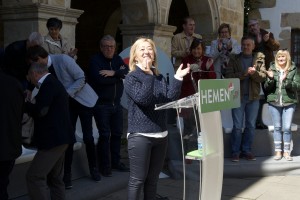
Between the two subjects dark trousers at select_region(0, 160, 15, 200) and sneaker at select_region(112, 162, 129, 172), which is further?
sneaker at select_region(112, 162, 129, 172)

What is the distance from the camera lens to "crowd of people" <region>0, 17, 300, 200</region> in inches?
128

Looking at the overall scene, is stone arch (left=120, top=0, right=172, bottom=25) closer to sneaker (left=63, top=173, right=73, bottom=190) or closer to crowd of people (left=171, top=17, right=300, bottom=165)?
crowd of people (left=171, top=17, right=300, bottom=165)

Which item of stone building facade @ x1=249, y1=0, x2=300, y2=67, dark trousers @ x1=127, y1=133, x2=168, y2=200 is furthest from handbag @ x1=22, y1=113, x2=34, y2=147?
stone building facade @ x1=249, y1=0, x2=300, y2=67

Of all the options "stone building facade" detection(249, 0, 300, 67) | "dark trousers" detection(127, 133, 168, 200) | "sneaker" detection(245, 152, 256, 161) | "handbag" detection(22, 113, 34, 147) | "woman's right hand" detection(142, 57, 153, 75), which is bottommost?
"sneaker" detection(245, 152, 256, 161)

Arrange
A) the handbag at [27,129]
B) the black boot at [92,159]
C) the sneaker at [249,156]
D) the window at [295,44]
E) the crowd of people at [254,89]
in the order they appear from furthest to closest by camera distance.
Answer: the window at [295,44] → the sneaker at [249,156] → the crowd of people at [254,89] → the black boot at [92,159] → the handbag at [27,129]

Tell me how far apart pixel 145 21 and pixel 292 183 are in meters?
3.42

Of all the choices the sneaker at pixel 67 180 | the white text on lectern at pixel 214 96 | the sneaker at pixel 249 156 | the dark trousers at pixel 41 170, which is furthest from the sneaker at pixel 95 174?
the sneaker at pixel 249 156

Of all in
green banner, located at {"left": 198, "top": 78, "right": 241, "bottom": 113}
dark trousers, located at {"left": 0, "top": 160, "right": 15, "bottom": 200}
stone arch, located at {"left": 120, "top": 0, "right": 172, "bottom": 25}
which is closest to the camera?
green banner, located at {"left": 198, "top": 78, "right": 241, "bottom": 113}

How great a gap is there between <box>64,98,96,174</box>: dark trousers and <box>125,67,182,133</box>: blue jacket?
130 cm

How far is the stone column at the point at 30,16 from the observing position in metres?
5.19

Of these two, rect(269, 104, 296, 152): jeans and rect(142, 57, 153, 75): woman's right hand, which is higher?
rect(142, 57, 153, 75): woman's right hand

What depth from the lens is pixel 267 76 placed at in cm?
579

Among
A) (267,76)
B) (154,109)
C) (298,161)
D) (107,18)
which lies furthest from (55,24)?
(107,18)

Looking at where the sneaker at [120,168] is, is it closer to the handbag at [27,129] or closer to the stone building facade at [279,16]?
the handbag at [27,129]
